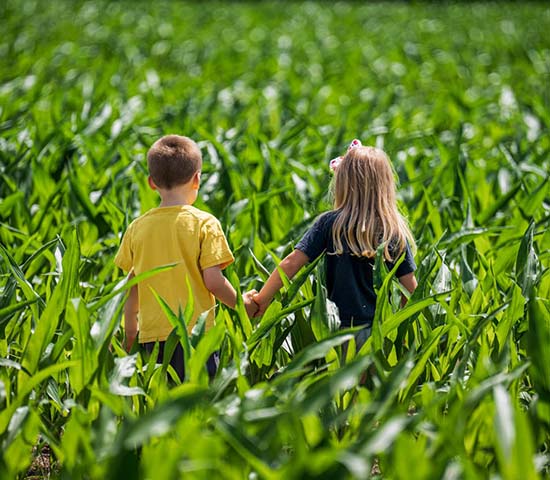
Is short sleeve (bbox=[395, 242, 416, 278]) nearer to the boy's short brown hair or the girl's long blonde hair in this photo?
the girl's long blonde hair

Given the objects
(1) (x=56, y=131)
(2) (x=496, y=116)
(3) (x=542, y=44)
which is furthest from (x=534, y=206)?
(3) (x=542, y=44)

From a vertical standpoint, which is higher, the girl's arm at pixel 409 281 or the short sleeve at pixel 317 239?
the short sleeve at pixel 317 239

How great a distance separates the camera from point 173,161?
2.56m

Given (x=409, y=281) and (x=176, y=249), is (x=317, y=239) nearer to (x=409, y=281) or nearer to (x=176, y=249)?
(x=409, y=281)

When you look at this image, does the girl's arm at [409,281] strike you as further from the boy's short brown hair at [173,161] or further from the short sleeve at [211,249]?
the boy's short brown hair at [173,161]

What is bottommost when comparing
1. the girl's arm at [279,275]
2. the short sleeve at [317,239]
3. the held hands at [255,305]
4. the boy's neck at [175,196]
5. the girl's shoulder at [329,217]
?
the held hands at [255,305]

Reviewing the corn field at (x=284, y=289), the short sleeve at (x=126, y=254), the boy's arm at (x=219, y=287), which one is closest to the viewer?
the corn field at (x=284, y=289)

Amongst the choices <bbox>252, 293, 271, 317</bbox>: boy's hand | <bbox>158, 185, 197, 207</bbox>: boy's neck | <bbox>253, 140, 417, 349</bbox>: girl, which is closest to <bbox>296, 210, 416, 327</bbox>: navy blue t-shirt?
<bbox>253, 140, 417, 349</bbox>: girl

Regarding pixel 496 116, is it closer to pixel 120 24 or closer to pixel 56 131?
pixel 56 131

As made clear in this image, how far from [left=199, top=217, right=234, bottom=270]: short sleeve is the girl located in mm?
201

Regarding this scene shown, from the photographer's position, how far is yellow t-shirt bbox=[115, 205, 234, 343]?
8.36ft

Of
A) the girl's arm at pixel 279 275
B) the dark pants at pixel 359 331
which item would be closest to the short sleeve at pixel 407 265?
the dark pants at pixel 359 331

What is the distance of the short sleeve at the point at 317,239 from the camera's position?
8.73 feet

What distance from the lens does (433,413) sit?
80.7 inches
